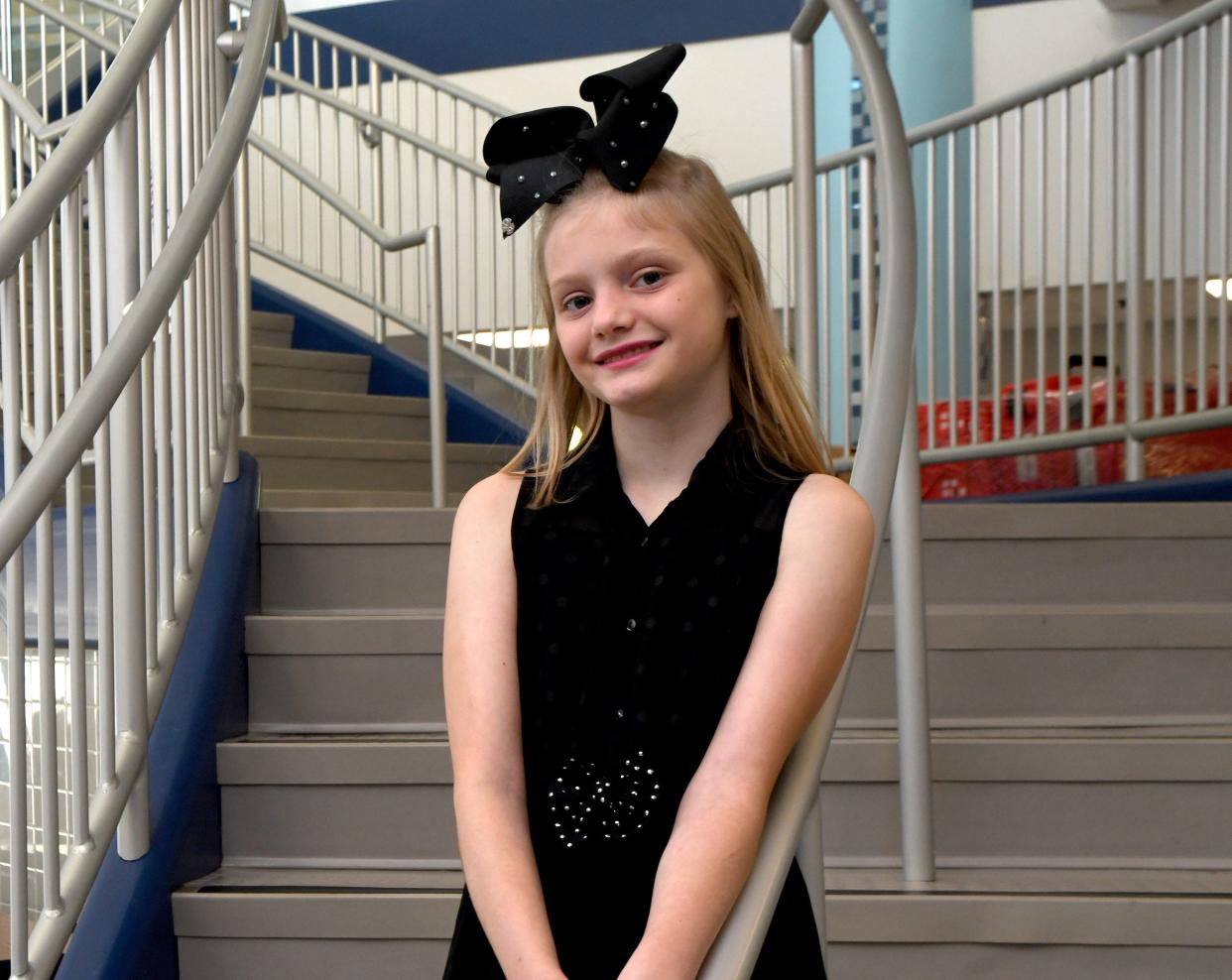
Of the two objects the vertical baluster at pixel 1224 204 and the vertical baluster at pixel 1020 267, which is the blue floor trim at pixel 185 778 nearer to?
the vertical baluster at pixel 1020 267

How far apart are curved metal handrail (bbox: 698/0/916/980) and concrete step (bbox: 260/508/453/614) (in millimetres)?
928

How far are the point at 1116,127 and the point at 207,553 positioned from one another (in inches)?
81.2

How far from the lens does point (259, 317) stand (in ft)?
16.5

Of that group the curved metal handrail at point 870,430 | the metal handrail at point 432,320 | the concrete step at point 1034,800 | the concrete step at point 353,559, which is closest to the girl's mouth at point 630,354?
the curved metal handrail at point 870,430

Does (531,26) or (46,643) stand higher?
(531,26)

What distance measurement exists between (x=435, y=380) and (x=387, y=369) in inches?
66.9

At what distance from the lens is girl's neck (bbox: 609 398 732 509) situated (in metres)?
1.17

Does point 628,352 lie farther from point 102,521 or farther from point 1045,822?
point 1045,822

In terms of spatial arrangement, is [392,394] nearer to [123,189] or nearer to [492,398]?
[492,398]

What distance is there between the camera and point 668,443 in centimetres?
118

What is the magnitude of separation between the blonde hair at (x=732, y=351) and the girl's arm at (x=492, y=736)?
6 cm

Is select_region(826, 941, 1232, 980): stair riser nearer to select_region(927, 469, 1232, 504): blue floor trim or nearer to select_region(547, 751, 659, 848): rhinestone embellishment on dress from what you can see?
select_region(547, 751, 659, 848): rhinestone embellishment on dress

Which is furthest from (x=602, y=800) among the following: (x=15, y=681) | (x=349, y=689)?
(x=349, y=689)

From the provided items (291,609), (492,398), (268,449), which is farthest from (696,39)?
(291,609)
